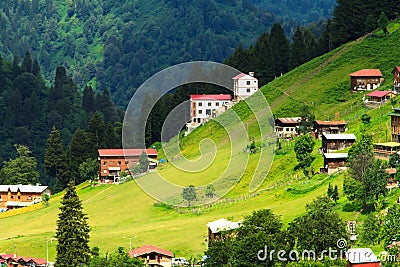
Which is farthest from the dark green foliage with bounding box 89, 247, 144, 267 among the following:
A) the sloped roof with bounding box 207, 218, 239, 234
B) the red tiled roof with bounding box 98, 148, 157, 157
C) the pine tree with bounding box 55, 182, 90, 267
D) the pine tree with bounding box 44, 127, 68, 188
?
the pine tree with bounding box 44, 127, 68, 188

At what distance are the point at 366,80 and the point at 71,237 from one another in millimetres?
63942

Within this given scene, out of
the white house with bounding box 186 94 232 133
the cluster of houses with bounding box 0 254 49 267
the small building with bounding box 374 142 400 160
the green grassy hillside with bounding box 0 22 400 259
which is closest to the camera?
the cluster of houses with bounding box 0 254 49 267

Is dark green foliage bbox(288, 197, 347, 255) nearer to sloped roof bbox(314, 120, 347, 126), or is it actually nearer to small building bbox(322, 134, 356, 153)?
small building bbox(322, 134, 356, 153)

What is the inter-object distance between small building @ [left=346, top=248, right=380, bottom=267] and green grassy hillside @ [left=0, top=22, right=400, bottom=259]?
21866mm

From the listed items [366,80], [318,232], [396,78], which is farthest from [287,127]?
[318,232]

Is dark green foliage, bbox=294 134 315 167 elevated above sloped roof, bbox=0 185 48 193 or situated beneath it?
elevated above

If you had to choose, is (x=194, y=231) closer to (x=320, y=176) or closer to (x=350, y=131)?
(x=320, y=176)

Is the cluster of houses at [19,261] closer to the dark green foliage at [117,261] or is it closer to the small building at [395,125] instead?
the dark green foliage at [117,261]

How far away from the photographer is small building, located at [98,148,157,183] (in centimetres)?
14638

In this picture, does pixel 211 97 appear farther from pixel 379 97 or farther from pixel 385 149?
pixel 385 149

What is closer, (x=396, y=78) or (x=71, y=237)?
(x=71, y=237)

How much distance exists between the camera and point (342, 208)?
3639 inches

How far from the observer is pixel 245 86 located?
165125 mm

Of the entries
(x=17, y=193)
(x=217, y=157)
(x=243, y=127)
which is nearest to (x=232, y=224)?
(x=217, y=157)
